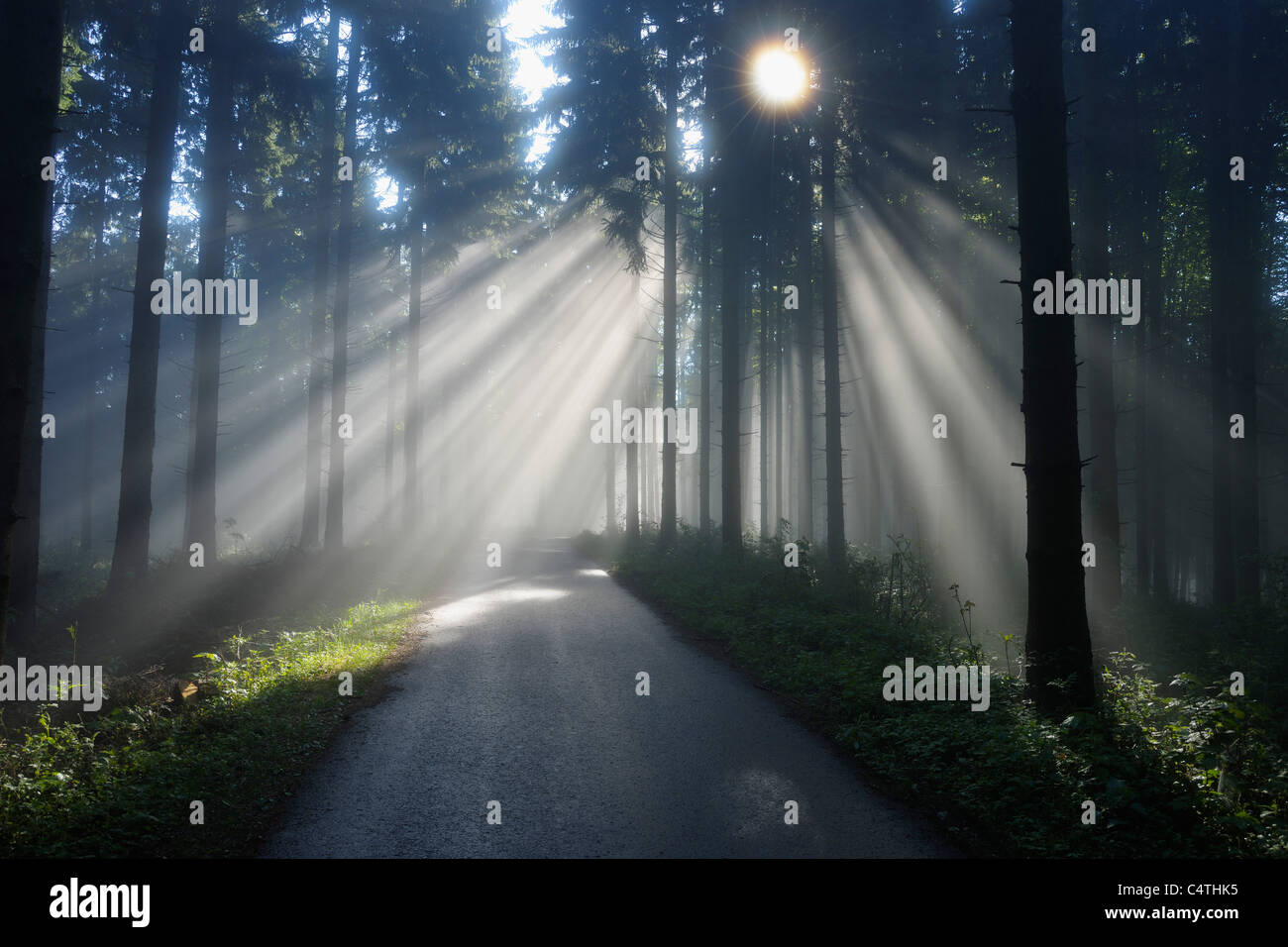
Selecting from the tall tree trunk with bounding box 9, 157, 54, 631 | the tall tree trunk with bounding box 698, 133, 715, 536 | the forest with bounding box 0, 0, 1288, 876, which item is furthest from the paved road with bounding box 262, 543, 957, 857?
the tall tree trunk with bounding box 698, 133, 715, 536

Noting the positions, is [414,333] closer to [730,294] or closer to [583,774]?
[730,294]

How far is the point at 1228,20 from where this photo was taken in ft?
55.8

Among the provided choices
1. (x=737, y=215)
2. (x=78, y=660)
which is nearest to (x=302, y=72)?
(x=737, y=215)

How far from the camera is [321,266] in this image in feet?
78.6

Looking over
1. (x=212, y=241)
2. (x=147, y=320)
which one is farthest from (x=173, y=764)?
(x=212, y=241)

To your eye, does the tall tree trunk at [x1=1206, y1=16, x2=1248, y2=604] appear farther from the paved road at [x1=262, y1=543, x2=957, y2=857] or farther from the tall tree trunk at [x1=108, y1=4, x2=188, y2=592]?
the tall tree trunk at [x1=108, y1=4, x2=188, y2=592]

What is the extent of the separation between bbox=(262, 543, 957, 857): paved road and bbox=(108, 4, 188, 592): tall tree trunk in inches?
340

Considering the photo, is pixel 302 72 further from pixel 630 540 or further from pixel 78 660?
pixel 630 540

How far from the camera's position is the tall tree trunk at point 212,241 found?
54.3 ft

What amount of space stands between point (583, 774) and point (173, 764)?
11.1 ft

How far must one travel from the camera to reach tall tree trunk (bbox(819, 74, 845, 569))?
18.2m

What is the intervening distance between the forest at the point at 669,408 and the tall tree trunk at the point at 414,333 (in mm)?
169

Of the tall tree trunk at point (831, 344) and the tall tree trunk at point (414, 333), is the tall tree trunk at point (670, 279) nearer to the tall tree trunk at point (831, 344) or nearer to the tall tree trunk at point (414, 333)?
the tall tree trunk at point (831, 344)
